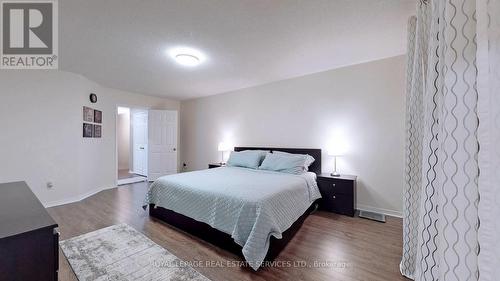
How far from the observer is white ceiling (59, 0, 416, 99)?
1.85 metres

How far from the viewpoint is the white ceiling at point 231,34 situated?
1.85 metres

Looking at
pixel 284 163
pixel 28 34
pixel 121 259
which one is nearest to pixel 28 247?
pixel 121 259

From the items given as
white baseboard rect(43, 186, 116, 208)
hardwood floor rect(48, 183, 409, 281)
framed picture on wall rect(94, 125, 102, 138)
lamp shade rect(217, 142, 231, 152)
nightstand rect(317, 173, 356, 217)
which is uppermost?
framed picture on wall rect(94, 125, 102, 138)

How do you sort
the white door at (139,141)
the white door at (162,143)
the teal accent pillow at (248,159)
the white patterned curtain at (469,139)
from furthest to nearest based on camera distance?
the white door at (139,141), the white door at (162,143), the teal accent pillow at (248,159), the white patterned curtain at (469,139)

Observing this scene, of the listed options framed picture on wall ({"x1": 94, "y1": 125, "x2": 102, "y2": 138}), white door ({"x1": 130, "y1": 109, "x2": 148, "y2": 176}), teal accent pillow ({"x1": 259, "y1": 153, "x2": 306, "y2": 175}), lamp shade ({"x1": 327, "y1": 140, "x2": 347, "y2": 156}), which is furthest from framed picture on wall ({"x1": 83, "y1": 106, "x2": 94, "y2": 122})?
lamp shade ({"x1": 327, "y1": 140, "x2": 347, "y2": 156})

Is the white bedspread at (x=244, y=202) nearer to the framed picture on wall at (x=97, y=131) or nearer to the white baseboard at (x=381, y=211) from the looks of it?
the white baseboard at (x=381, y=211)

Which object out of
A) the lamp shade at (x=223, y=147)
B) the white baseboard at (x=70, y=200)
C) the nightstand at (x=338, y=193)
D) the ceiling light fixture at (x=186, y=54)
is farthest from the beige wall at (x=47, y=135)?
the nightstand at (x=338, y=193)

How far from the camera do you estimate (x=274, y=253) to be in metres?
1.96

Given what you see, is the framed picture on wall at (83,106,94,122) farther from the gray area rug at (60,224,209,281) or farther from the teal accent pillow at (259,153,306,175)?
the teal accent pillow at (259,153,306,175)

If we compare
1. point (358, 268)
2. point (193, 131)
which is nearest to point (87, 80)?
point (193, 131)

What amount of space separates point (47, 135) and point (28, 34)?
178 centimetres

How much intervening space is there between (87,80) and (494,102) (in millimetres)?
5234

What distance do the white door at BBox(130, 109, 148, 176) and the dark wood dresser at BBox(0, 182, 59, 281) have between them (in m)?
5.45

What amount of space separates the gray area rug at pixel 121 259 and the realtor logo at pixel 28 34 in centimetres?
228
